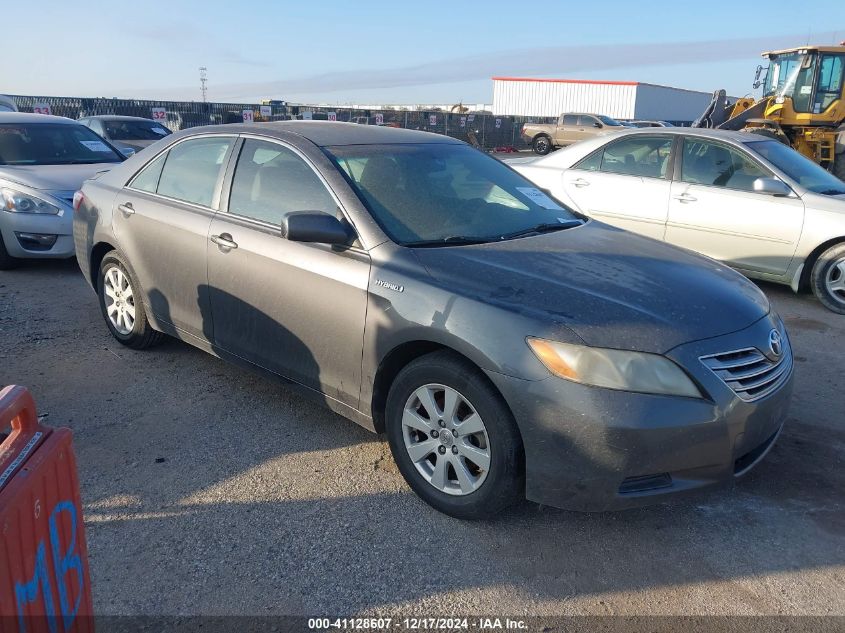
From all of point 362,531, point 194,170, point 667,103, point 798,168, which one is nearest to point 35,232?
point 194,170

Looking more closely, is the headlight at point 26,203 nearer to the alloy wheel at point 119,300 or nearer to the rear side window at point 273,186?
the alloy wheel at point 119,300

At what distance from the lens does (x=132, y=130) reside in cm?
1493

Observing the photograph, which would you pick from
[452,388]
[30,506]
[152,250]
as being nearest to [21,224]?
[152,250]

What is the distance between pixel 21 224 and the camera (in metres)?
7.11

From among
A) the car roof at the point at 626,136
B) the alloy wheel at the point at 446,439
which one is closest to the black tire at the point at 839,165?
the car roof at the point at 626,136

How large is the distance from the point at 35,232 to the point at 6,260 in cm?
59

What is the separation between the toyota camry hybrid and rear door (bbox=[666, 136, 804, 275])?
3.15m

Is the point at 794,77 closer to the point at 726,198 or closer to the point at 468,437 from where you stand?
the point at 726,198

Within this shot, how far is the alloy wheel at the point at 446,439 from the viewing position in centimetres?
304

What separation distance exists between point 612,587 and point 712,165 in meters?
5.47

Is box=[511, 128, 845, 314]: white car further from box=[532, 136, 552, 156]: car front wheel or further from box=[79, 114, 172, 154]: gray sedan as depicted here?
box=[532, 136, 552, 156]: car front wheel

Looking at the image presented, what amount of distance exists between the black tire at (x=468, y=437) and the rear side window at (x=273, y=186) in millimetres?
1003

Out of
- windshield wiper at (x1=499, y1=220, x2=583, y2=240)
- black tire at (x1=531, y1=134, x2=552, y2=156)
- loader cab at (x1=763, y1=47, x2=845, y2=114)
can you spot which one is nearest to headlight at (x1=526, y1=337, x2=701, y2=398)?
windshield wiper at (x1=499, y1=220, x2=583, y2=240)

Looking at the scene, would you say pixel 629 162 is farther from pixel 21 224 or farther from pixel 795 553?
pixel 21 224
